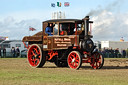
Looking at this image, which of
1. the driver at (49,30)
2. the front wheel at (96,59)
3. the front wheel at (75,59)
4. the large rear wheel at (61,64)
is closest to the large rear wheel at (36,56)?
the driver at (49,30)

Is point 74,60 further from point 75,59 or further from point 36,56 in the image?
point 36,56

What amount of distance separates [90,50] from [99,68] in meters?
1.08

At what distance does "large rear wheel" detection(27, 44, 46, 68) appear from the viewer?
17.4 m

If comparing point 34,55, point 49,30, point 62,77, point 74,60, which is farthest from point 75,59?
point 62,77

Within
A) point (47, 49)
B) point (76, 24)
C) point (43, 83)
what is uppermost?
point (76, 24)

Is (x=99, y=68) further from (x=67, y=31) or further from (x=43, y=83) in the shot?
(x=43, y=83)

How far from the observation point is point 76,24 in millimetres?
16406

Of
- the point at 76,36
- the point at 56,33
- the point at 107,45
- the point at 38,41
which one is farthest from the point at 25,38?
the point at 107,45

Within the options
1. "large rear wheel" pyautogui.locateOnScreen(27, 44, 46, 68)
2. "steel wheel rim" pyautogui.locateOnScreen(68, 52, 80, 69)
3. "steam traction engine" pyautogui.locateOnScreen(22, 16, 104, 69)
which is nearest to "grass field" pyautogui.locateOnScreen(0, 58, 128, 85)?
"steel wheel rim" pyautogui.locateOnScreen(68, 52, 80, 69)

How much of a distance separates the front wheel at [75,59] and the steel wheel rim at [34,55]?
81.1 inches

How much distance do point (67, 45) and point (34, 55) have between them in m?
2.41

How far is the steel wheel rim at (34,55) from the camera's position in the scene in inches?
696

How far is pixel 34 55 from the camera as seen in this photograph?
17875 mm

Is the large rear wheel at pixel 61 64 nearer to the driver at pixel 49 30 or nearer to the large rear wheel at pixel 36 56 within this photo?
the large rear wheel at pixel 36 56
